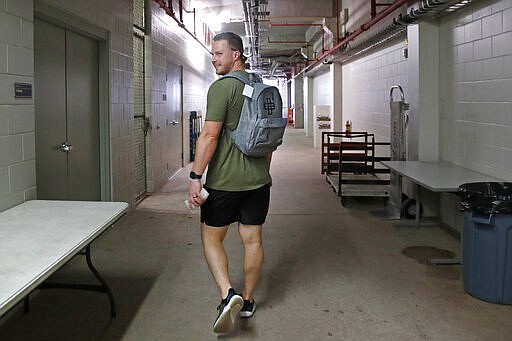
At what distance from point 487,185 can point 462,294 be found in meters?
0.77

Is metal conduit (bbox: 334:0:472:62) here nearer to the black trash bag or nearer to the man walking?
the black trash bag

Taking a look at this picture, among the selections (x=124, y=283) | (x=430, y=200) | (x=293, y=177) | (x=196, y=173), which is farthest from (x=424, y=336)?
(x=293, y=177)

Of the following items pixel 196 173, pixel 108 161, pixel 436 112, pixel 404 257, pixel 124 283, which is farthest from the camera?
pixel 436 112

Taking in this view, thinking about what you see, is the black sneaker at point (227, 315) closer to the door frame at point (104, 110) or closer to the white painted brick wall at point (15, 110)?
the white painted brick wall at point (15, 110)

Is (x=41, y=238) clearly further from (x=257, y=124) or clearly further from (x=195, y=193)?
(x=257, y=124)

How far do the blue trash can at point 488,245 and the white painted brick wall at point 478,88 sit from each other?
40.4 inches

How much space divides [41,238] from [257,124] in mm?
1169

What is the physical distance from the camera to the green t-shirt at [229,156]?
8.55 ft

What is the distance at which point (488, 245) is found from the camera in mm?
3109

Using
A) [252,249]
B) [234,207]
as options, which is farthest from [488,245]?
[234,207]

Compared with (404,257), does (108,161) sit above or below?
above

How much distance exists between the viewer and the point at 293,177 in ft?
28.7

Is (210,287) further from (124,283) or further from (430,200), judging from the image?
(430,200)

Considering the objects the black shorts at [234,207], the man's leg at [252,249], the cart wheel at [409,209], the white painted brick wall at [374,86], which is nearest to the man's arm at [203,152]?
the black shorts at [234,207]
